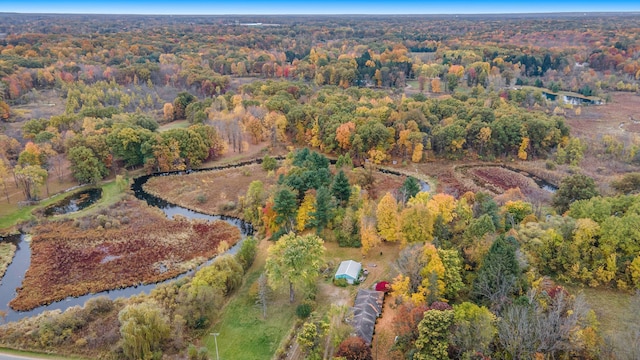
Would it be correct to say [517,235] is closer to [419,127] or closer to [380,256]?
[380,256]

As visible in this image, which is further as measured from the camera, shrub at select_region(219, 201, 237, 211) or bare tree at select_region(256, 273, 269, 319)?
shrub at select_region(219, 201, 237, 211)

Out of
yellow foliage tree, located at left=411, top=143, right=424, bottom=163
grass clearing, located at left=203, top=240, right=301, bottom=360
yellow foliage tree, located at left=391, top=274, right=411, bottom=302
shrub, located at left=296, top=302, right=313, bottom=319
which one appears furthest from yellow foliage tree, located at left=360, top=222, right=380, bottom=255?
yellow foliage tree, located at left=411, top=143, right=424, bottom=163

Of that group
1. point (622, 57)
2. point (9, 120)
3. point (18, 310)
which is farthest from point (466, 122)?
point (622, 57)

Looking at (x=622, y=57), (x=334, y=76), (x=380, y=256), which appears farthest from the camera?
(x=622, y=57)

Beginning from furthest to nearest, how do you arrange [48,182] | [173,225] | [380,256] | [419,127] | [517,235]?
[419,127]
[48,182]
[173,225]
[380,256]
[517,235]

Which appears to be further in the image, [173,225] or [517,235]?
[173,225]

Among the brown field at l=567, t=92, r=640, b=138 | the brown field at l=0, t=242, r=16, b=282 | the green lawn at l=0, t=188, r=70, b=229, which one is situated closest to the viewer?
the brown field at l=0, t=242, r=16, b=282

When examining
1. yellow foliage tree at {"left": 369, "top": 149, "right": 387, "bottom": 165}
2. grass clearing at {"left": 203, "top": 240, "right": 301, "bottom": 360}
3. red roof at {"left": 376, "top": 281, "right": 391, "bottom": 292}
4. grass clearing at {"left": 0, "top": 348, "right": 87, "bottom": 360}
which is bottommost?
grass clearing at {"left": 203, "top": 240, "right": 301, "bottom": 360}

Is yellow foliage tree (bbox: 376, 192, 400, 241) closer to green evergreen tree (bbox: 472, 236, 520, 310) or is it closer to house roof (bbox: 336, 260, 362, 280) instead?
house roof (bbox: 336, 260, 362, 280)
